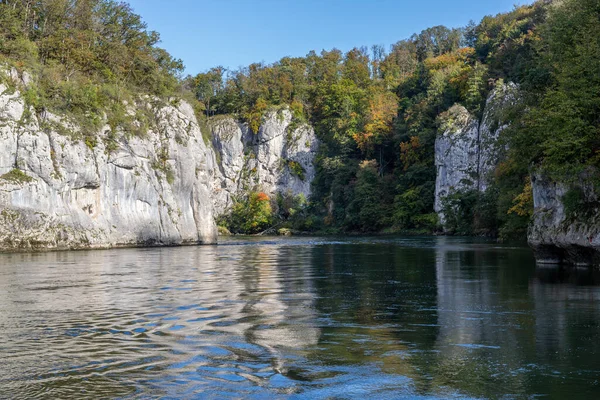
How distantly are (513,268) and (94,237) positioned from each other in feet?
125

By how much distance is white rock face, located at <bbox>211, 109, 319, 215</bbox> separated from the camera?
126 m

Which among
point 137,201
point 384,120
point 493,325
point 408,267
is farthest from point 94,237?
point 384,120

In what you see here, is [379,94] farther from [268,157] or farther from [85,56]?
[85,56]

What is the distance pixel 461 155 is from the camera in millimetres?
92750

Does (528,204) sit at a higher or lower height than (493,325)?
higher

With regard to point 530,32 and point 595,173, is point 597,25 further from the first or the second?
point 530,32

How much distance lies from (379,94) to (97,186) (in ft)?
275

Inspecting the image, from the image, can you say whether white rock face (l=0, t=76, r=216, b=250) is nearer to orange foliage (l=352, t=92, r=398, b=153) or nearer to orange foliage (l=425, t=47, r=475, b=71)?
orange foliage (l=352, t=92, r=398, b=153)

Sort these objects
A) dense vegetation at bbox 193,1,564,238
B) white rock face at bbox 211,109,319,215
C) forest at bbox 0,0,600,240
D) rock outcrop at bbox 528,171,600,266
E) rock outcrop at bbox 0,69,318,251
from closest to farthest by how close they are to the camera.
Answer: rock outcrop at bbox 528,171,600,266 < forest at bbox 0,0,600,240 < rock outcrop at bbox 0,69,318,251 < dense vegetation at bbox 193,1,564,238 < white rock face at bbox 211,109,319,215

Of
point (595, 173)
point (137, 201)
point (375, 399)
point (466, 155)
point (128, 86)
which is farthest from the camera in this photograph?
point (466, 155)

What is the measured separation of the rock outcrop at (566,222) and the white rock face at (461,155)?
55.4 m

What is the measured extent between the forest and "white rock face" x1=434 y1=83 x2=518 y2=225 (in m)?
2.46

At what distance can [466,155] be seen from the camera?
92.6m

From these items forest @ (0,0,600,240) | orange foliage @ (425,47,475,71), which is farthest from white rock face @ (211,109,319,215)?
orange foliage @ (425,47,475,71)
